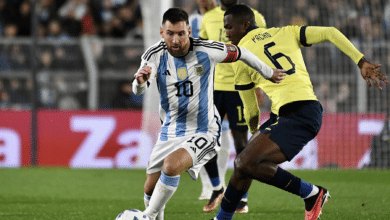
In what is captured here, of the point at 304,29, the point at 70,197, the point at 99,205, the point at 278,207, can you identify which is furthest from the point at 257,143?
the point at 70,197

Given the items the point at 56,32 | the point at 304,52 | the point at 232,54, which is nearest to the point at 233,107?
the point at 232,54

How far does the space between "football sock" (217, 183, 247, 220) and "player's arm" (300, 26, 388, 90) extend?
45.6 inches

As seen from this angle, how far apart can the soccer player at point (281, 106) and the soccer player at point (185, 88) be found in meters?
0.22

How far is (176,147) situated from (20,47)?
658 centimetres

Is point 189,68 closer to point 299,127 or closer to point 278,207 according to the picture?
point 299,127

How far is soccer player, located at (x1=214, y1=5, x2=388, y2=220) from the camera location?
3.95m

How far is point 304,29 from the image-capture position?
4.26 metres

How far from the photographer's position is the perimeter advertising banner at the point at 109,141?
373 inches

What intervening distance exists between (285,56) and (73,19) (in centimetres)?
784

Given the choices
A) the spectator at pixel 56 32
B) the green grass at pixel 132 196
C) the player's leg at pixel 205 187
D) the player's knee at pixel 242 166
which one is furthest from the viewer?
the spectator at pixel 56 32

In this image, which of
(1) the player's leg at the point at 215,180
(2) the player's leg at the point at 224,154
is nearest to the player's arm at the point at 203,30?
(1) the player's leg at the point at 215,180

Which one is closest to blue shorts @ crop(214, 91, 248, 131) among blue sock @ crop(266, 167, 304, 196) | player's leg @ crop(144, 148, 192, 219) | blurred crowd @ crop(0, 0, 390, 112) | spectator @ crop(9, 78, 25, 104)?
blue sock @ crop(266, 167, 304, 196)

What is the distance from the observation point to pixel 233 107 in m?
5.62

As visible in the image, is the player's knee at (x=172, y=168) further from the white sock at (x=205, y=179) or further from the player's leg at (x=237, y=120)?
the white sock at (x=205, y=179)
